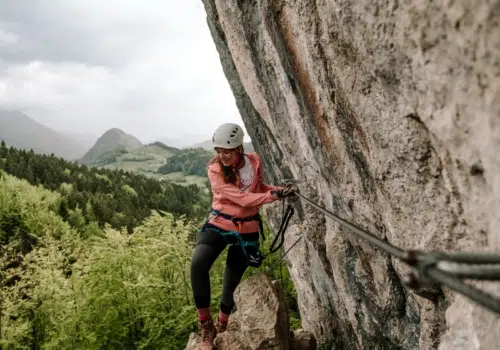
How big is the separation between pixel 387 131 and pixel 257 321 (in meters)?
4.94

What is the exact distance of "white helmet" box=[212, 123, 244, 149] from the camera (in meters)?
6.45

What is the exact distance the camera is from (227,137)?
6.47 m

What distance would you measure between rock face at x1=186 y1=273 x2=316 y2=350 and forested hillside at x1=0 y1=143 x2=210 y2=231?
3834 centimetres

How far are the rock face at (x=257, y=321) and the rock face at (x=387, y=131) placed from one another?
1051 millimetres

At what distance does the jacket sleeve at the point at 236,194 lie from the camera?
5.97m

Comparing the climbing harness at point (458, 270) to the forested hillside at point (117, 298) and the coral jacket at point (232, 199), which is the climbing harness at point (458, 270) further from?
the forested hillside at point (117, 298)

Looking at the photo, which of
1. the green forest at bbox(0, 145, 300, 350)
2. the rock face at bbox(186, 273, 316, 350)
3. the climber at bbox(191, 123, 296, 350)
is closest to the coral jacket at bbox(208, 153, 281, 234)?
the climber at bbox(191, 123, 296, 350)

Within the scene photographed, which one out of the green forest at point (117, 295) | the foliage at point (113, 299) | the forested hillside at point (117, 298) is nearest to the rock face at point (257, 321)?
the green forest at point (117, 295)

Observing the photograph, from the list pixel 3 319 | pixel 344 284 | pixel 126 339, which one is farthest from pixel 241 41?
pixel 3 319

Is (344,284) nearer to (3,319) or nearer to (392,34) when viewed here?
(392,34)

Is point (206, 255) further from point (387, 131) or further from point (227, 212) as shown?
point (387, 131)

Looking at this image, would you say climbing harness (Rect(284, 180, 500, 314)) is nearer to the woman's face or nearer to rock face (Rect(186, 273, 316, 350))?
the woman's face

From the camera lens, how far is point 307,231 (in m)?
7.29

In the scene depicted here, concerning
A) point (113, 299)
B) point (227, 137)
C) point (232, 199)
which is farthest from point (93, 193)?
point (232, 199)
